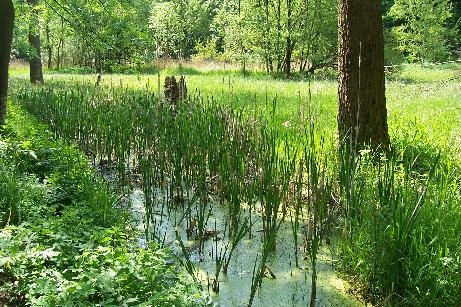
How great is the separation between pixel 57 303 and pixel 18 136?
3.84 meters

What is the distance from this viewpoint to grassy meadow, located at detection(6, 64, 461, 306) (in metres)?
2.84

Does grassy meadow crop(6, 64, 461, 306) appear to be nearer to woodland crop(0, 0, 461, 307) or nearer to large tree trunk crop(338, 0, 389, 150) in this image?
woodland crop(0, 0, 461, 307)

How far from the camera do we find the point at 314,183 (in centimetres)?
343

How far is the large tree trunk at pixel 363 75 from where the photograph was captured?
4.75 meters

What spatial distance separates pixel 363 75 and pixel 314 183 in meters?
1.85

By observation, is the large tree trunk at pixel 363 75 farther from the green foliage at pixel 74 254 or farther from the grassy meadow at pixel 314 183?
the green foliage at pixel 74 254

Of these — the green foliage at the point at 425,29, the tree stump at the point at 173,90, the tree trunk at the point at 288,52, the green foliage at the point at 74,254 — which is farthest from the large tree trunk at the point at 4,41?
the green foliage at the point at 425,29

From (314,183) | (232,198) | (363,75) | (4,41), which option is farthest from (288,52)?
(314,183)

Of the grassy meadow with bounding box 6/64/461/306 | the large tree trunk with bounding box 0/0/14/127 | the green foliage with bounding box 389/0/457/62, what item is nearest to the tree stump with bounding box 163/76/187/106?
the grassy meadow with bounding box 6/64/461/306

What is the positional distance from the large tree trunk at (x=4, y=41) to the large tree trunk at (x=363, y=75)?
401cm

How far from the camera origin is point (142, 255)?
255 centimetres

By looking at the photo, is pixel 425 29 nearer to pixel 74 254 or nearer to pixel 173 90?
pixel 173 90

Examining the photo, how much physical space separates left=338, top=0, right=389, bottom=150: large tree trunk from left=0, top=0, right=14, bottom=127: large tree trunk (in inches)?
158

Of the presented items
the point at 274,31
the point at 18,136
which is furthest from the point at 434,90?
the point at 274,31
